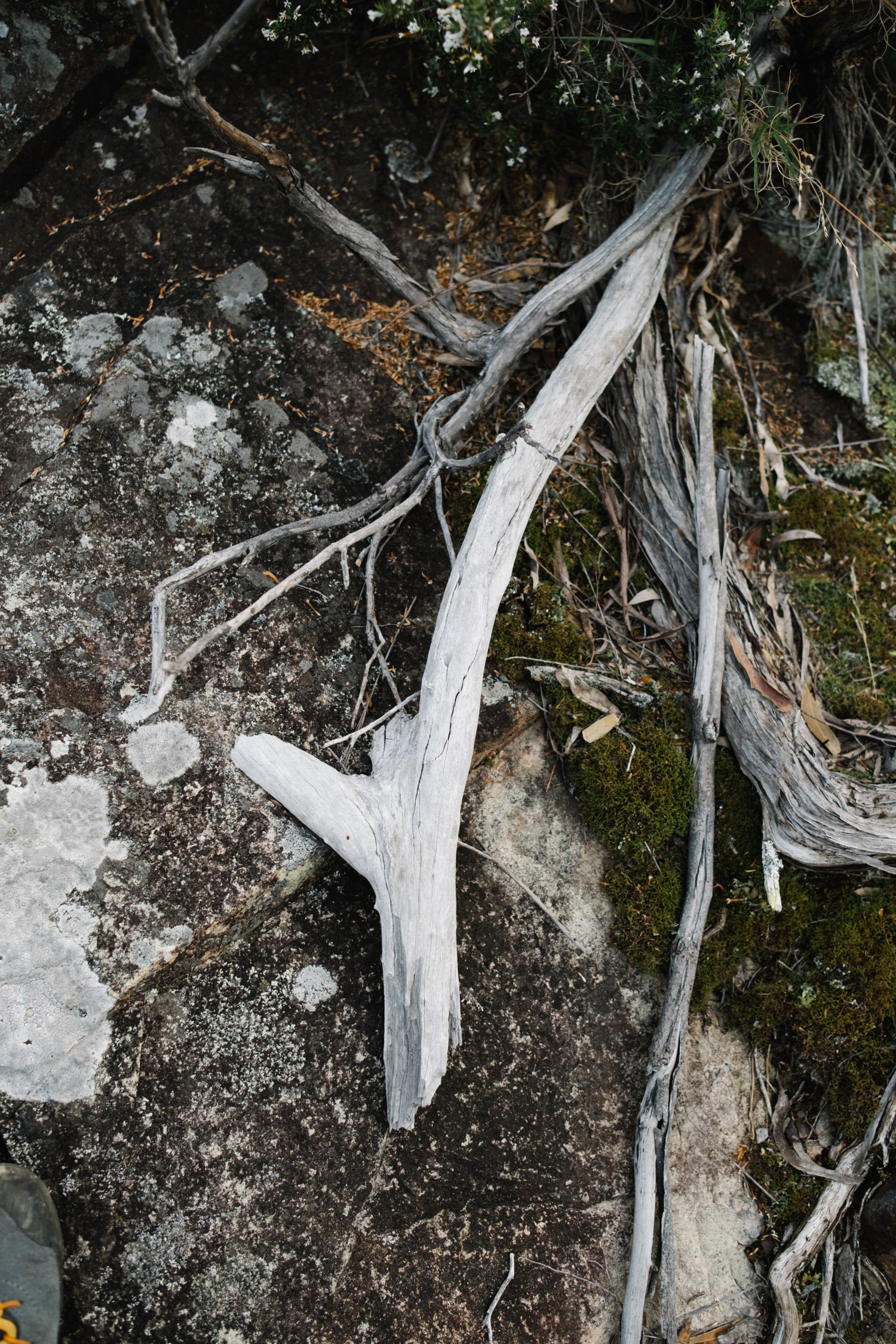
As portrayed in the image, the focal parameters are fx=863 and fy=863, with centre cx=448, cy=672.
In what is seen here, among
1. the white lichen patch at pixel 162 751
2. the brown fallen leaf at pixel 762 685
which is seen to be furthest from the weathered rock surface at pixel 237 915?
the brown fallen leaf at pixel 762 685

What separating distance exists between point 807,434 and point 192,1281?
3.78m

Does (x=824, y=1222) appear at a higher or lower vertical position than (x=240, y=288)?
lower

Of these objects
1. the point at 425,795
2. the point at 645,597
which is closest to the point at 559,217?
the point at 645,597

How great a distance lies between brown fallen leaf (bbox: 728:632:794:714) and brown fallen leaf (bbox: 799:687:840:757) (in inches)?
3.7

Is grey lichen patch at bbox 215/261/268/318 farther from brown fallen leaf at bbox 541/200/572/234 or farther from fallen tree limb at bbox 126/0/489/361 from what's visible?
brown fallen leaf at bbox 541/200/572/234

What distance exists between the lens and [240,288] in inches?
130

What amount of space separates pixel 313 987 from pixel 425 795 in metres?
0.69

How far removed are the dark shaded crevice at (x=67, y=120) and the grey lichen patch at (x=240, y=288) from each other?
86 cm

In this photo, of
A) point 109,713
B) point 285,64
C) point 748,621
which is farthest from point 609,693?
point 285,64

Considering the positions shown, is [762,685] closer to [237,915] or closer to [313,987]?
[313,987]

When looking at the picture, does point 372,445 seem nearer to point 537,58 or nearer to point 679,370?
point 679,370

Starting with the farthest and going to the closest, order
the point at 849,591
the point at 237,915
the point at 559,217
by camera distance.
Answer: the point at 559,217
the point at 849,591
the point at 237,915

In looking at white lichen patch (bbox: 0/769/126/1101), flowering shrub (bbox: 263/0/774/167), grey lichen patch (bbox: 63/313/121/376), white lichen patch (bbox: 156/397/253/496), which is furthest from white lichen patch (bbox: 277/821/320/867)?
flowering shrub (bbox: 263/0/774/167)

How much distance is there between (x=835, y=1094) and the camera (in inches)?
113
